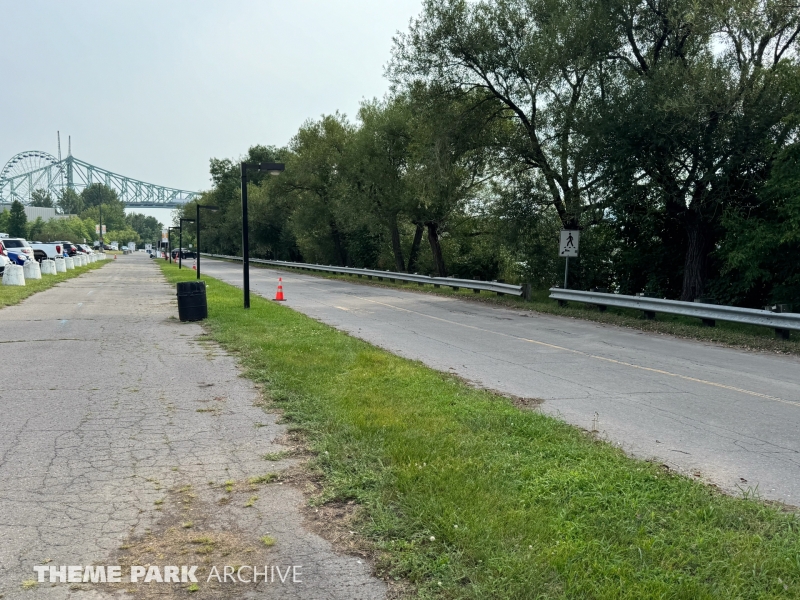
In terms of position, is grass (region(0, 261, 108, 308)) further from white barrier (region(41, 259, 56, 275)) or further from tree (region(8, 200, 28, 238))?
tree (region(8, 200, 28, 238))

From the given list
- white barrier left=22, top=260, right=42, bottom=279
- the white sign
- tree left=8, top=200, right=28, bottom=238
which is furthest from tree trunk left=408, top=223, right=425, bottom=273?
tree left=8, top=200, right=28, bottom=238

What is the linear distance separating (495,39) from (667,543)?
70.2 feet

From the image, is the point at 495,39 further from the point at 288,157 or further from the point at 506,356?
the point at 288,157

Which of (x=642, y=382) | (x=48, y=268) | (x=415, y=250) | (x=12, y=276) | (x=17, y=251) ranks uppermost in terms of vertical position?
(x=415, y=250)

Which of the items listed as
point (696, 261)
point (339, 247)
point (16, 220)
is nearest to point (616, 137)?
point (696, 261)

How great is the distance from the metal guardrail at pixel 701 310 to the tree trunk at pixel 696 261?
2533 mm

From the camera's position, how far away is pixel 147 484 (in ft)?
16.0

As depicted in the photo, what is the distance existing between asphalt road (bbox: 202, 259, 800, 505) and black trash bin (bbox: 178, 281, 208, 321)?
3.04 m

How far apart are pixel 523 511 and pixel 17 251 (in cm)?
4297

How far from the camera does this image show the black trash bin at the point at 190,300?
51.0ft

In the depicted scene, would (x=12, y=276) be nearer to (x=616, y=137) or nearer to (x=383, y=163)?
(x=383, y=163)

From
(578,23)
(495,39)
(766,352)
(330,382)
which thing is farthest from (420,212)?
(330,382)

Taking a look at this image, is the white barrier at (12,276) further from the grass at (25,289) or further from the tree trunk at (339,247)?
the tree trunk at (339,247)

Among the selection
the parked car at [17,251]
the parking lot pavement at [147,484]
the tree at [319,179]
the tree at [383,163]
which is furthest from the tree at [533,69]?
the parked car at [17,251]
